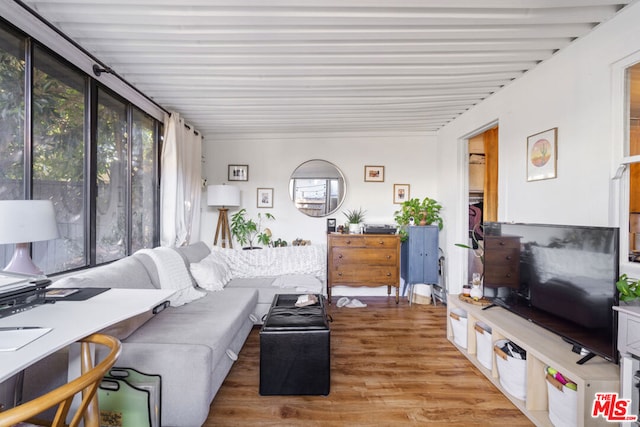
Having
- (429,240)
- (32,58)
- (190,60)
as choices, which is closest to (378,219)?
(429,240)

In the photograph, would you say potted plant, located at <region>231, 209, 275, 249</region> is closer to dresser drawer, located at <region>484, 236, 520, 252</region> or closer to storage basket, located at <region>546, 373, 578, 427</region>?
dresser drawer, located at <region>484, 236, 520, 252</region>

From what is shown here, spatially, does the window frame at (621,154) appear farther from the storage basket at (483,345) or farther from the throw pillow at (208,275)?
the throw pillow at (208,275)

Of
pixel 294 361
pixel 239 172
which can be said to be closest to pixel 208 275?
pixel 294 361

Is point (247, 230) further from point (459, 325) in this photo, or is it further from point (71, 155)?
point (459, 325)

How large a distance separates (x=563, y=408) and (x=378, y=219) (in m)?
2.92

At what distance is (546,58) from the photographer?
2.16 meters

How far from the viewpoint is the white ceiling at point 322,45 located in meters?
1.69

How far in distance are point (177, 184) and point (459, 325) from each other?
3.37 meters

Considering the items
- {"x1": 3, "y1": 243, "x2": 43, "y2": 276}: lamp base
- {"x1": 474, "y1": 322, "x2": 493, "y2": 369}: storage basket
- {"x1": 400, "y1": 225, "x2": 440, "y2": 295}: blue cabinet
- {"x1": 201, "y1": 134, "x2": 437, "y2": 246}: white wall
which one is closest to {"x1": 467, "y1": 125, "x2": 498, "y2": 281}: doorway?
{"x1": 400, "y1": 225, "x2": 440, "y2": 295}: blue cabinet

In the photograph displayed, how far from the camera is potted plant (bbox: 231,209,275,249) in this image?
3977 millimetres

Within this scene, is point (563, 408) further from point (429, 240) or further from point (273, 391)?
point (429, 240)

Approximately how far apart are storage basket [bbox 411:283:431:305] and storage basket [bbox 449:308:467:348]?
4.00ft

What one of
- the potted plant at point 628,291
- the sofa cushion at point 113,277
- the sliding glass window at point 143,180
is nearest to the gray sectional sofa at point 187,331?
the sofa cushion at point 113,277

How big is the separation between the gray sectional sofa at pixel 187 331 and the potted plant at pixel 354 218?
40.2 inches
